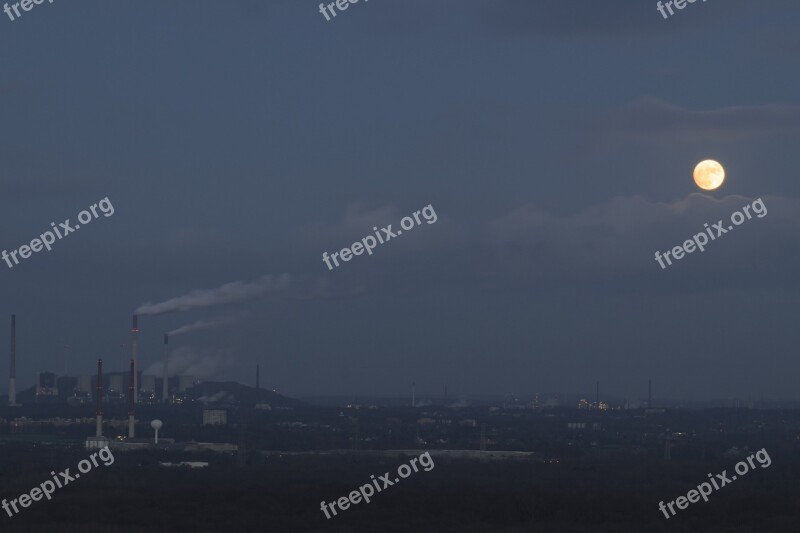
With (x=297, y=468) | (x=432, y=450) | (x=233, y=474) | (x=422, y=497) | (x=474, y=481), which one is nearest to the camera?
(x=422, y=497)

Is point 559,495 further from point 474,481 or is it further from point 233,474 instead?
point 233,474

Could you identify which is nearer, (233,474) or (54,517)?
(54,517)

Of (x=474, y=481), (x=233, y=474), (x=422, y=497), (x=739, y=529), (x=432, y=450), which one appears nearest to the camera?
(x=739, y=529)

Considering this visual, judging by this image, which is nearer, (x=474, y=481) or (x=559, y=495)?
(x=559, y=495)

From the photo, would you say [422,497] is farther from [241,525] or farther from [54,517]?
[54,517]

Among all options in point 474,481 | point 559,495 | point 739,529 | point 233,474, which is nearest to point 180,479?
point 233,474

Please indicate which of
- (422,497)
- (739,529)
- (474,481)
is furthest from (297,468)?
(739,529)

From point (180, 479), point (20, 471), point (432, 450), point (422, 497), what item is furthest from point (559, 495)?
point (432, 450)

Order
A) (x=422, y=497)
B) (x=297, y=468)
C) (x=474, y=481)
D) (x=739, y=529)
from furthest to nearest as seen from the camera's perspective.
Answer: (x=297, y=468) < (x=474, y=481) < (x=422, y=497) < (x=739, y=529)

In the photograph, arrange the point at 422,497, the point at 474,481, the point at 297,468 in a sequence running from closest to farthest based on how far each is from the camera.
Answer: the point at 422,497 → the point at 474,481 → the point at 297,468
